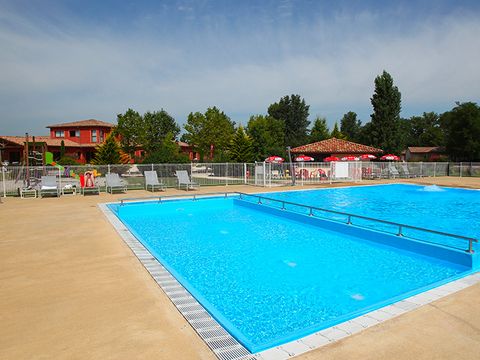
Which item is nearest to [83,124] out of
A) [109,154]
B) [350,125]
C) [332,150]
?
[109,154]

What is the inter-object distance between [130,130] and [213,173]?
19.3 m

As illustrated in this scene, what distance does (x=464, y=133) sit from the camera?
1566 inches

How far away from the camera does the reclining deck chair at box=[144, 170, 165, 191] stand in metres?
18.9

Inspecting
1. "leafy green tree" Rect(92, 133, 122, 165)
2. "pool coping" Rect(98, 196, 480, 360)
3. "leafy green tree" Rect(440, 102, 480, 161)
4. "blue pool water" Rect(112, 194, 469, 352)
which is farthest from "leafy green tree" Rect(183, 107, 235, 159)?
"pool coping" Rect(98, 196, 480, 360)

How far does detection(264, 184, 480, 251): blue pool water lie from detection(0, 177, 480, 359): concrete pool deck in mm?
6281

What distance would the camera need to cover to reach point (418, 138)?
84.1 m

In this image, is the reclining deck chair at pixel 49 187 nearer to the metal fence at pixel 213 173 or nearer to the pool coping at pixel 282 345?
the metal fence at pixel 213 173

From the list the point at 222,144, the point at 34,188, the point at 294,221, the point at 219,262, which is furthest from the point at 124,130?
the point at 219,262

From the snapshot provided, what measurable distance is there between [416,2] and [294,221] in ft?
37.8

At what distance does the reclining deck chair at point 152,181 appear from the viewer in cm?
1892

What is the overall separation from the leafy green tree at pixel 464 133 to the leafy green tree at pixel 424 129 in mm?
35245

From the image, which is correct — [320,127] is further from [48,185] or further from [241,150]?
[48,185]

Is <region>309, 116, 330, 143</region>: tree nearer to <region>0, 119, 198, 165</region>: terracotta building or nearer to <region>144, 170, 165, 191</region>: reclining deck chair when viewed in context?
<region>0, 119, 198, 165</region>: terracotta building

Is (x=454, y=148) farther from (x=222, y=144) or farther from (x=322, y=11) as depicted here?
(x=322, y=11)
